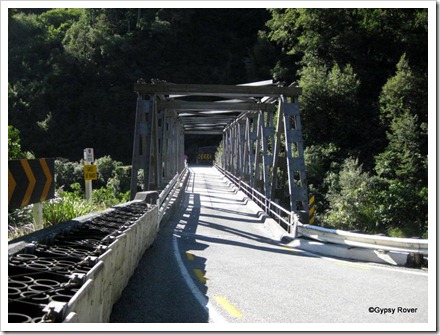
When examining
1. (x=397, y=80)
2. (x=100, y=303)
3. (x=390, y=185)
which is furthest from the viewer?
(x=397, y=80)

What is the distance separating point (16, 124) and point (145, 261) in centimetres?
8031

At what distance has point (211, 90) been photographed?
18484mm

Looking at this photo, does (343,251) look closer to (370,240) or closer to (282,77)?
(370,240)

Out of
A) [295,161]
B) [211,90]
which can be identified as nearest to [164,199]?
[211,90]

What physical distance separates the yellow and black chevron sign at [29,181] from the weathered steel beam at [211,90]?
10552 mm

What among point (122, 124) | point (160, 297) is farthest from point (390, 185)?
point (122, 124)

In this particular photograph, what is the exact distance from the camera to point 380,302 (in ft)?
21.3

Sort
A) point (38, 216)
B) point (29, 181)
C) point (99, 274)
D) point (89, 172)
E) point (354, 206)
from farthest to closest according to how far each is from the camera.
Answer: point (354, 206), point (89, 172), point (38, 216), point (29, 181), point (99, 274)

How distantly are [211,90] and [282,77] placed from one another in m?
42.3

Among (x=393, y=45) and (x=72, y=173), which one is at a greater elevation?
(x=393, y=45)

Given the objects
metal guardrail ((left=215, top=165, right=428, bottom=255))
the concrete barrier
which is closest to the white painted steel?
metal guardrail ((left=215, top=165, right=428, bottom=255))

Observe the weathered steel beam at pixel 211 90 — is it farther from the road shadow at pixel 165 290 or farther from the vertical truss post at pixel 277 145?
the road shadow at pixel 165 290

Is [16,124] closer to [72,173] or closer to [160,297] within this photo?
[72,173]

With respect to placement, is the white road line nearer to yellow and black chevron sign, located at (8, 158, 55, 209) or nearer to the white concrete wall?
the white concrete wall
